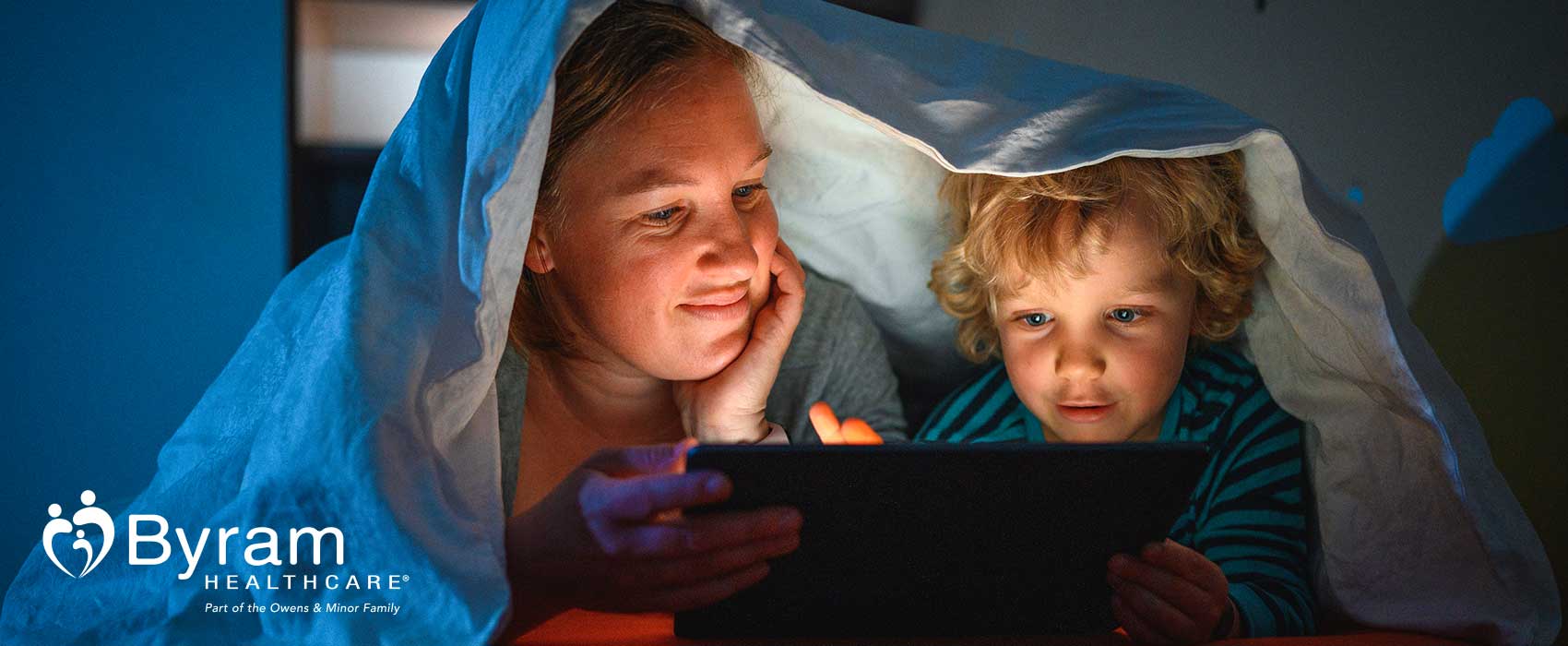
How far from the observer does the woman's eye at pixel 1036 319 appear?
3.13 feet

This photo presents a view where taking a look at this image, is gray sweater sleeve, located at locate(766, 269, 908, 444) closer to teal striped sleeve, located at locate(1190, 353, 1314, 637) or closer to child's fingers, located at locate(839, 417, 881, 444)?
child's fingers, located at locate(839, 417, 881, 444)

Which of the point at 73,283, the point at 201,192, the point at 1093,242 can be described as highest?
the point at 1093,242

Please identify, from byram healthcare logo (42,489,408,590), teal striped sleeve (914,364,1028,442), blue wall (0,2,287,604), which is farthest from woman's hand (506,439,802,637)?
blue wall (0,2,287,604)

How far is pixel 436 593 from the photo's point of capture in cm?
60

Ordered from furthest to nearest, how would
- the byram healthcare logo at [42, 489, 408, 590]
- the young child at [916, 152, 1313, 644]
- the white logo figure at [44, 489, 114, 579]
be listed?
1. the young child at [916, 152, 1313, 644]
2. the white logo figure at [44, 489, 114, 579]
3. the byram healthcare logo at [42, 489, 408, 590]

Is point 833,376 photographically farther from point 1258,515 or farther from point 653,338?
point 1258,515

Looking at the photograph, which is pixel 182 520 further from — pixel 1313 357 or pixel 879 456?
pixel 1313 357

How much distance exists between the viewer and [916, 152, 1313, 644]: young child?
0.88 m

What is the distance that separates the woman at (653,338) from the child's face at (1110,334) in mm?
206

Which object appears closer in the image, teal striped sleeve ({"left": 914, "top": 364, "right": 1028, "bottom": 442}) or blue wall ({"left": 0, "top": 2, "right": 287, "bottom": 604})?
teal striped sleeve ({"left": 914, "top": 364, "right": 1028, "bottom": 442})

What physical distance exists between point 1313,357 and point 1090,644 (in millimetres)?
335

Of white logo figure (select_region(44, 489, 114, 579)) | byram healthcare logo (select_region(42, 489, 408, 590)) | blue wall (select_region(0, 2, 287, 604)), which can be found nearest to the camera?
byram healthcare logo (select_region(42, 489, 408, 590))

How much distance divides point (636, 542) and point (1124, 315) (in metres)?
0.48

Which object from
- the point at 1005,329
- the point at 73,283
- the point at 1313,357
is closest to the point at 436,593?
the point at 1005,329
